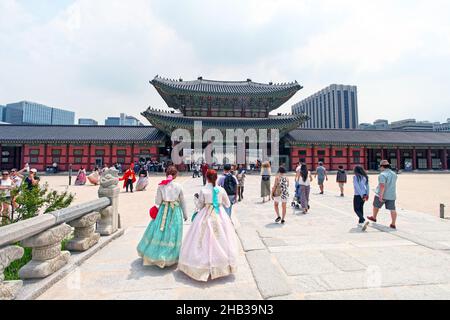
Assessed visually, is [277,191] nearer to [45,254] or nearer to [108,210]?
[108,210]

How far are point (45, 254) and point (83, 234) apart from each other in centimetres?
100

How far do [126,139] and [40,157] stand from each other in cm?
882

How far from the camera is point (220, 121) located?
82.0 ft

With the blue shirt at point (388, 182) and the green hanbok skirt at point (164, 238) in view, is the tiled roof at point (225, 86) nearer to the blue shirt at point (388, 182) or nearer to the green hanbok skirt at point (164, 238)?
the blue shirt at point (388, 182)

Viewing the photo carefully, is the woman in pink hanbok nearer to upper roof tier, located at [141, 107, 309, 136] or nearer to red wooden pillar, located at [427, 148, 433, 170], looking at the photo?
upper roof tier, located at [141, 107, 309, 136]

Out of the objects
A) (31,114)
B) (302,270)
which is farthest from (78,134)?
(31,114)

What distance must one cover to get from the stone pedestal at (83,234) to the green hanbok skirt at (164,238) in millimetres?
1151

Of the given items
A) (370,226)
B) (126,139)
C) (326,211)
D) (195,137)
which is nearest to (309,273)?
(370,226)

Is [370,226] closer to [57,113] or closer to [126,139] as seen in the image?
[126,139]

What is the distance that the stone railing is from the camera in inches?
91.4

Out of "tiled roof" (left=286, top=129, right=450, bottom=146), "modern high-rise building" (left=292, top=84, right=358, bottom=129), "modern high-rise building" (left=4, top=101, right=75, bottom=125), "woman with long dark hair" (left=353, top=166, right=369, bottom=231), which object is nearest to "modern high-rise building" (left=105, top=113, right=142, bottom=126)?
"modern high-rise building" (left=4, top=101, right=75, bottom=125)

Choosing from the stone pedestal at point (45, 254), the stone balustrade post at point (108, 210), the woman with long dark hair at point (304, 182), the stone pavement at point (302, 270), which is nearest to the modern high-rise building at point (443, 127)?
the woman with long dark hair at point (304, 182)

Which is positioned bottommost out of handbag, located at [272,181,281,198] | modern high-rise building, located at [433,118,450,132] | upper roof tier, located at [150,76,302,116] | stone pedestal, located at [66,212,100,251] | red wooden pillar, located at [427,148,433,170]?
stone pedestal, located at [66,212,100,251]

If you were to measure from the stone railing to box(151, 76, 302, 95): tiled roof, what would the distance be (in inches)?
883
